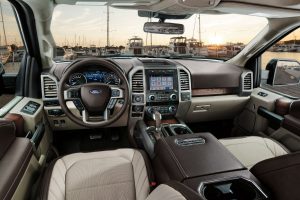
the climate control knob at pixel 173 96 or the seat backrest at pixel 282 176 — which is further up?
the climate control knob at pixel 173 96

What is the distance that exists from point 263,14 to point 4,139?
2.63 meters

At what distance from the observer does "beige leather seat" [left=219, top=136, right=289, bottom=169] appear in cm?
228

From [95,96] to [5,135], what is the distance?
0.76 m

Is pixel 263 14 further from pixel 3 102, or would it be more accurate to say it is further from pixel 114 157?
pixel 3 102

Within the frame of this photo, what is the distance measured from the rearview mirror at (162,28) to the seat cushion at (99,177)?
1322mm

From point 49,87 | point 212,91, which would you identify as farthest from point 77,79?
point 212,91

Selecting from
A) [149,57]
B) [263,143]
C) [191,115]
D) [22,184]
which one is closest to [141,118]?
[191,115]

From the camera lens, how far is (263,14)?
8.80 feet

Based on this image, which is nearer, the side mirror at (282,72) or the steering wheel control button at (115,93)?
the steering wheel control button at (115,93)

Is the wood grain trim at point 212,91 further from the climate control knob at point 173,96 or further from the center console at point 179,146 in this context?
the climate control knob at point 173,96

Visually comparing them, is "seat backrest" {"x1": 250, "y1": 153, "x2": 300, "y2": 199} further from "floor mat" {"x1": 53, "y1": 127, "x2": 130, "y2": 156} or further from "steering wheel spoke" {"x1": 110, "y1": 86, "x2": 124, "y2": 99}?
"floor mat" {"x1": 53, "y1": 127, "x2": 130, "y2": 156}

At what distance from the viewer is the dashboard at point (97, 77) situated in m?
2.23

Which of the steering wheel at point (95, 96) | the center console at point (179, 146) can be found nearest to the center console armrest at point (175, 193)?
the center console at point (179, 146)

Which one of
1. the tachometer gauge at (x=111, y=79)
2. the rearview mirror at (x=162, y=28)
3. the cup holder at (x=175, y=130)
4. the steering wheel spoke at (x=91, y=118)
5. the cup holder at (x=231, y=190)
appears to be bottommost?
the cup holder at (x=231, y=190)
